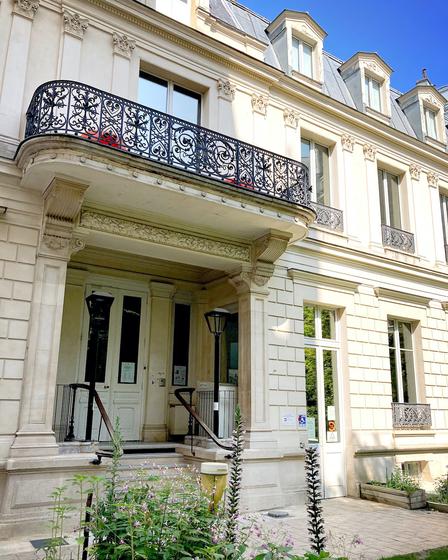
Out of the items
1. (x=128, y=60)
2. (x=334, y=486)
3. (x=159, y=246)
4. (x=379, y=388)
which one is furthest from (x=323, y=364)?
(x=128, y=60)

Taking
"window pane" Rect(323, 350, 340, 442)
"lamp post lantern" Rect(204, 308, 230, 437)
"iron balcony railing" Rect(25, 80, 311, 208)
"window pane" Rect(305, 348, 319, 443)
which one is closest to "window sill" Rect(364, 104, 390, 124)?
"iron balcony railing" Rect(25, 80, 311, 208)

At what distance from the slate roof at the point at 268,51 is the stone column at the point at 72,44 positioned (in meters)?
3.11

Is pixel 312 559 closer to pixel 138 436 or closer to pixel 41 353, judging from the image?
pixel 41 353

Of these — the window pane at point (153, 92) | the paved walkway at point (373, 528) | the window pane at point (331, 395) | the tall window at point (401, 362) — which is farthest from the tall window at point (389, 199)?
the paved walkway at point (373, 528)

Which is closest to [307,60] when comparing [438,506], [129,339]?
[129,339]

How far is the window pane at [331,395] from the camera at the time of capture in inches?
385

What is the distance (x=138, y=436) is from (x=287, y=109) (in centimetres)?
760

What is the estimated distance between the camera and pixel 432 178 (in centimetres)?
1349

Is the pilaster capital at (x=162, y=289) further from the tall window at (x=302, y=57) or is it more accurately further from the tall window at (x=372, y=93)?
the tall window at (x=372, y=93)

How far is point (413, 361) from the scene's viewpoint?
1172 centimetres

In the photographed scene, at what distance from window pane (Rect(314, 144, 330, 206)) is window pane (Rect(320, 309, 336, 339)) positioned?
2563mm

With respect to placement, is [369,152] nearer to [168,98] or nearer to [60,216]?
[168,98]

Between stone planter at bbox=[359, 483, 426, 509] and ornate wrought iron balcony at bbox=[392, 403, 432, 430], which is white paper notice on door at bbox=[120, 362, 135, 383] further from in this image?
ornate wrought iron balcony at bbox=[392, 403, 432, 430]

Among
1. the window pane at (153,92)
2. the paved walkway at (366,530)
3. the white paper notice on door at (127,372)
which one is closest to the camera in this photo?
the paved walkway at (366,530)
